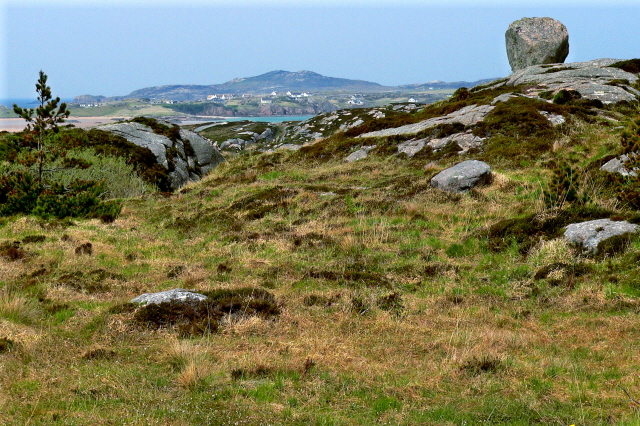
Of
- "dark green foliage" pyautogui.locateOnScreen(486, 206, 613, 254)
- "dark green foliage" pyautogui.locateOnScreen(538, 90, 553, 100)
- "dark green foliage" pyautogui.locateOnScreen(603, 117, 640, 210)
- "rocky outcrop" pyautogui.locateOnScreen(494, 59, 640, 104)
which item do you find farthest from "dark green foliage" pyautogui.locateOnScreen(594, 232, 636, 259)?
"dark green foliage" pyautogui.locateOnScreen(538, 90, 553, 100)

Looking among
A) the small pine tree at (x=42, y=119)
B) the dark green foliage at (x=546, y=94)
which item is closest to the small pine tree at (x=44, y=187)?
the small pine tree at (x=42, y=119)

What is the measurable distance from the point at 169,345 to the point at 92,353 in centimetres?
119

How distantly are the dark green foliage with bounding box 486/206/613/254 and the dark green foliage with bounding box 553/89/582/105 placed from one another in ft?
79.1

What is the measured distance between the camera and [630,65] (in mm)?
45844

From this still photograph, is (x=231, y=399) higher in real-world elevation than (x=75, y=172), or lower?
lower

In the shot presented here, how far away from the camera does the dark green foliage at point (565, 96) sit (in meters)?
34.9

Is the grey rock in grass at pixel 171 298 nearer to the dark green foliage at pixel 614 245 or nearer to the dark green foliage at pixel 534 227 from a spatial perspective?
the dark green foliage at pixel 534 227

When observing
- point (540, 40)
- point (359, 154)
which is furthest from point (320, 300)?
point (540, 40)

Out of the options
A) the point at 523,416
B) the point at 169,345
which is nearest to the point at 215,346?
the point at 169,345

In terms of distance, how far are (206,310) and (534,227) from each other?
31.3 feet

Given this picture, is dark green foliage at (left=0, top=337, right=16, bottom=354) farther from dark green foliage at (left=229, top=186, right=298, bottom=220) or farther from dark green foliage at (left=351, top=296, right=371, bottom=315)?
dark green foliage at (left=229, top=186, right=298, bottom=220)

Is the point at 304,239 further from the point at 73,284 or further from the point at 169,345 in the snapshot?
the point at 169,345

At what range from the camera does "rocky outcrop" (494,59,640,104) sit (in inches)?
1410

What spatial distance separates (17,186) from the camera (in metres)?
21.4
